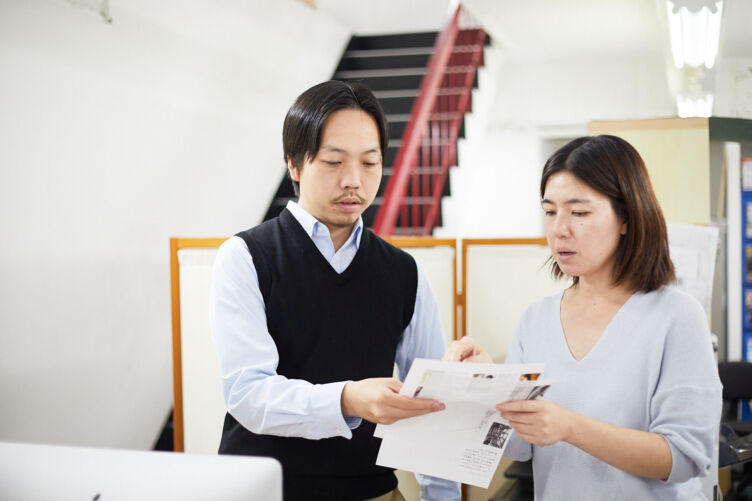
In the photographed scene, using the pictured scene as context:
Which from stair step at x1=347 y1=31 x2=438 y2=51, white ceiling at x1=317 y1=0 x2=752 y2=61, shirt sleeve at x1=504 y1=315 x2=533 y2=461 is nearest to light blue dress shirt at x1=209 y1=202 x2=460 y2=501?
shirt sleeve at x1=504 y1=315 x2=533 y2=461

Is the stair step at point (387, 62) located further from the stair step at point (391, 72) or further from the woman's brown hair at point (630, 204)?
the woman's brown hair at point (630, 204)

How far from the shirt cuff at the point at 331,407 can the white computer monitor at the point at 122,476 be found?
43 centimetres

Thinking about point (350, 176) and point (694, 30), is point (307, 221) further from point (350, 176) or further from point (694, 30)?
point (694, 30)

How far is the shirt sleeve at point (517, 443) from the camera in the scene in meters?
1.33

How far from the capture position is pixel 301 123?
1354mm

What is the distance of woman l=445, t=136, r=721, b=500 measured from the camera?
1.14 m

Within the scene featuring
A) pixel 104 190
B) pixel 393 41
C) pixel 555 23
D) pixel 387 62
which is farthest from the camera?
pixel 393 41

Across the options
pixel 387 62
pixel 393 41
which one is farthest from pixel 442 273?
pixel 393 41

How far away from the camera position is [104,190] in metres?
3.44

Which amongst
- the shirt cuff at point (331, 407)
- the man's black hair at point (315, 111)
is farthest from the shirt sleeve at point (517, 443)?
the man's black hair at point (315, 111)

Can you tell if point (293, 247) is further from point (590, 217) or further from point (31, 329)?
point (31, 329)

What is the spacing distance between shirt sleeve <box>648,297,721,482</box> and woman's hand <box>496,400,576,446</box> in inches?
7.2

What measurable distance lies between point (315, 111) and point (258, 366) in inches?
19.4

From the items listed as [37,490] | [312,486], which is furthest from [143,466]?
[312,486]
